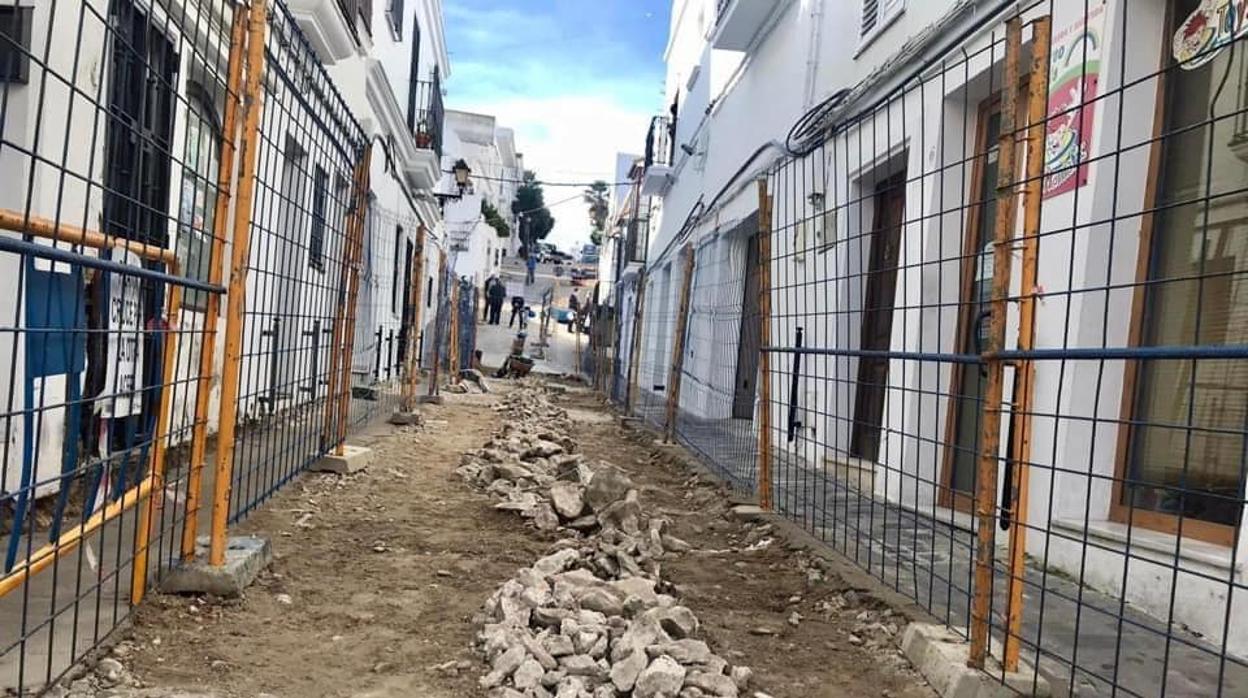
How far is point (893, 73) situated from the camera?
6.12 metres

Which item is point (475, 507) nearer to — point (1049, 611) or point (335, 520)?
point (335, 520)

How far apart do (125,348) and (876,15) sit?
6006 millimetres

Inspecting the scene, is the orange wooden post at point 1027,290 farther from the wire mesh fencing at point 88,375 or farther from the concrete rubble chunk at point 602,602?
the wire mesh fencing at point 88,375

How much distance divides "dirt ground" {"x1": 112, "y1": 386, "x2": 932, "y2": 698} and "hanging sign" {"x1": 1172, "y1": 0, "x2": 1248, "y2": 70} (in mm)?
2486

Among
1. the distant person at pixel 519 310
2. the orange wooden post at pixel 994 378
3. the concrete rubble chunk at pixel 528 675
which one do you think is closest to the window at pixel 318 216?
the concrete rubble chunk at pixel 528 675

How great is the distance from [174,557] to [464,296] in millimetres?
13818

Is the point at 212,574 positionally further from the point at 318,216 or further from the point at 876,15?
the point at 876,15

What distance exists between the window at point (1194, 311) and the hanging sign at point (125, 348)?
3313 mm

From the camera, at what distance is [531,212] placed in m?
61.8

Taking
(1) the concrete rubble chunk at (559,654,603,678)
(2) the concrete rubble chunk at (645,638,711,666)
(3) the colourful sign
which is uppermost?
(3) the colourful sign

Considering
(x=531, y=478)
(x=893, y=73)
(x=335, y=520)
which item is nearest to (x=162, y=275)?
(x=335, y=520)

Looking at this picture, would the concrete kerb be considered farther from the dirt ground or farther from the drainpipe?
the drainpipe

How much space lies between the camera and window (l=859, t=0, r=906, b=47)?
6.29 meters

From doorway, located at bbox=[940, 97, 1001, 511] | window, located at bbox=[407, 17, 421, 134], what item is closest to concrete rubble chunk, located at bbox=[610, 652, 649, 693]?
doorway, located at bbox=[940, 97, 1001, 511]
